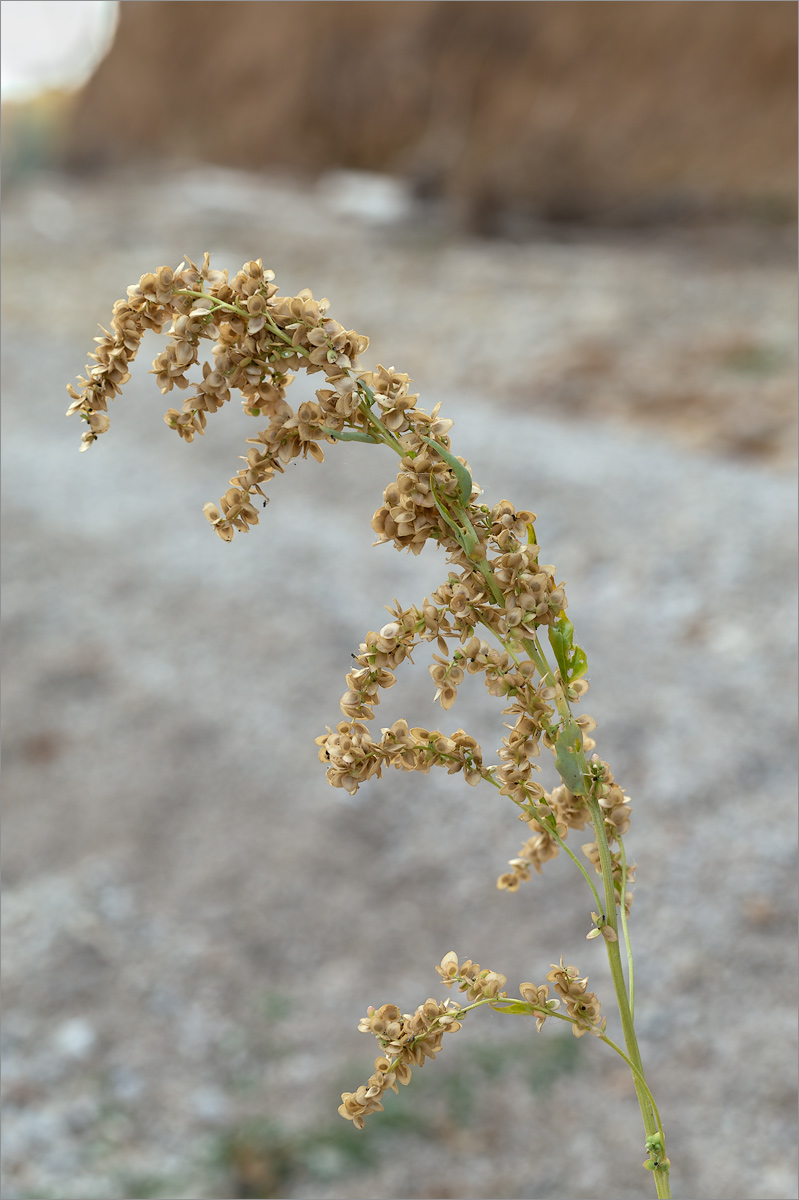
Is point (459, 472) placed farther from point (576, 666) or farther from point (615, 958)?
point (615, 958)

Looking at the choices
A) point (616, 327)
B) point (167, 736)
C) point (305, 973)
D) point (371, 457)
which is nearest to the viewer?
point (305, 973)

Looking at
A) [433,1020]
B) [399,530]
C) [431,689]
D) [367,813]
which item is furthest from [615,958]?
[431,689]

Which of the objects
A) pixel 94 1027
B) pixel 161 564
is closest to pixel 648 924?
pixel 94 1027


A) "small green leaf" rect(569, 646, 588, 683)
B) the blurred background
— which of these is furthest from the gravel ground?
"small green leaf" rect(569, 646, 588, 683)

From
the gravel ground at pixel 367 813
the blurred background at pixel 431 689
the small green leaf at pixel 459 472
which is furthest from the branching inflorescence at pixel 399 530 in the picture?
the blurred background at pixel 431 689

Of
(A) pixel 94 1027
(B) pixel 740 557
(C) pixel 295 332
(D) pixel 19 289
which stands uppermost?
(D) pixel 19 289

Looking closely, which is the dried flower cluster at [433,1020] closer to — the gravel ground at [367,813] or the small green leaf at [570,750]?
the small green leaf at [570,750]

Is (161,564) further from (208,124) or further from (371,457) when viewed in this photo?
(208,124)

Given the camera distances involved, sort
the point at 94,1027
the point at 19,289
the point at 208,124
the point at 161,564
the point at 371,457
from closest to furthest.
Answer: the point at 94,1027 → the point at 161,564 → the point at 371,457 → the point at 19,289 → the point at 208,124
